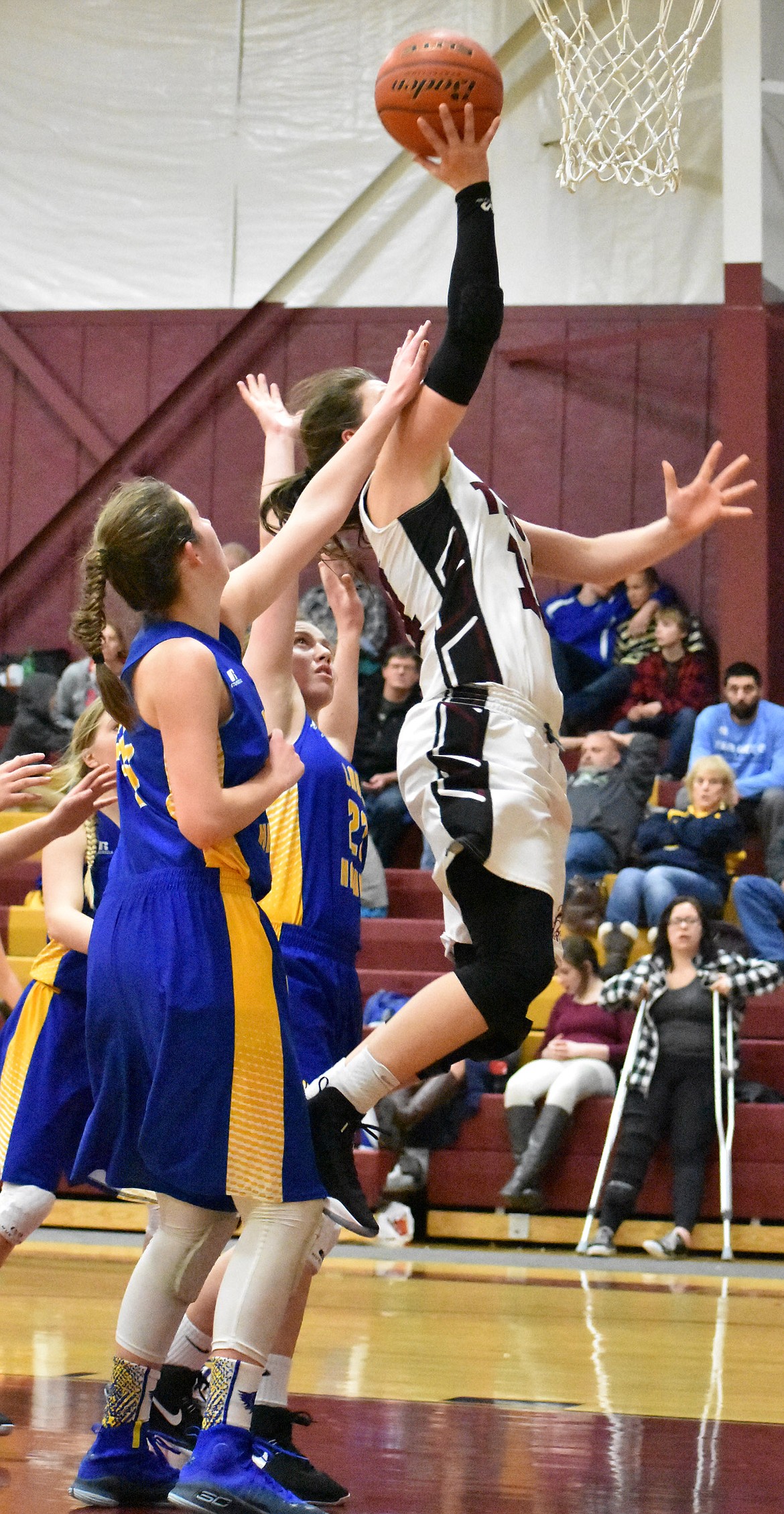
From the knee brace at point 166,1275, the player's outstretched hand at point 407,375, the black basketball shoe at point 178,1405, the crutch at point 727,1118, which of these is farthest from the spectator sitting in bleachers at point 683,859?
the knee brace at point 166,1275

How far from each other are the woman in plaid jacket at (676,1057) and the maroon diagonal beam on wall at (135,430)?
6297mm

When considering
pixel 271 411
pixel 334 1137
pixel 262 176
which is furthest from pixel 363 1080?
pixel 262 176

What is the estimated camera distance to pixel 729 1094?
24.2ft

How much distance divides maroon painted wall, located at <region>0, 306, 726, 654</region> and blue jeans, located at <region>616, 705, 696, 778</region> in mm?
1560

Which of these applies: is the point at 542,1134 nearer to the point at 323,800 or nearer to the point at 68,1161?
the point at 68,1161

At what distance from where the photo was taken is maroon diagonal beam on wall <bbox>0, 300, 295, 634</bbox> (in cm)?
1259

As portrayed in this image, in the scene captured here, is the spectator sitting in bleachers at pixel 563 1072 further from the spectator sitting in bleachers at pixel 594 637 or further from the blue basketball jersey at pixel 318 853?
the blue basketball jersey at pixel 318 853

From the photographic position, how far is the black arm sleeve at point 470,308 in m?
3.36

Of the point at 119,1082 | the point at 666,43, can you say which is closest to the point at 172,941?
the point at 119,1082

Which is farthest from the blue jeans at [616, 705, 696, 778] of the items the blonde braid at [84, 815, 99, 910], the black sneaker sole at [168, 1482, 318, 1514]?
the black sneaker sole at [168, 1482, 318, 1514]

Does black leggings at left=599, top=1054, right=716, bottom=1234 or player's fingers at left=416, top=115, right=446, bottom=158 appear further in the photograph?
black leggings at left=599, top=1054, right=716, bottom=1234

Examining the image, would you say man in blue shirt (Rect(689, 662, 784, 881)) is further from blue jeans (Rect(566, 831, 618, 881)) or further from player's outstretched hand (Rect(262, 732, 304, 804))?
player's outstretched hand (Rect(262, 732, 304, 804))

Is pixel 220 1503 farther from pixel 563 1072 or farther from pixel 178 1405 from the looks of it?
pixel 563 1072

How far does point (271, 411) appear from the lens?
383 centimetres
